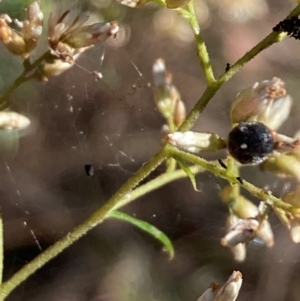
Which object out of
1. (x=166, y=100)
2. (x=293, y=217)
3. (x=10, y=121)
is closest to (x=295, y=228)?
(x=293, y=217)

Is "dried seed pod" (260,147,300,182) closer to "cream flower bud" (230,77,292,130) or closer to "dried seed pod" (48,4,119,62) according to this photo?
"cream flower bud" (230,77,292,130)

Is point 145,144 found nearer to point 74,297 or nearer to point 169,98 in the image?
point 74,297

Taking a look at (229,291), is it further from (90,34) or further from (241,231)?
(90,34)

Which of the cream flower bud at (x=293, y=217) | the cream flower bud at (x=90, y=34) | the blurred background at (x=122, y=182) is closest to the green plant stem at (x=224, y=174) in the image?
the cream flower bud at (x=293, y=217)

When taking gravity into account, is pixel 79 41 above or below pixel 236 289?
above

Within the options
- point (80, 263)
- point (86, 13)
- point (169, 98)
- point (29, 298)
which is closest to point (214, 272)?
point (80, 263)

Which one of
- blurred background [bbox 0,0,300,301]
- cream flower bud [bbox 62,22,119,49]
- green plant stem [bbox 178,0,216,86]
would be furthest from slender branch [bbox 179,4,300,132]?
blurred background [bbox 0,0,300,301]
